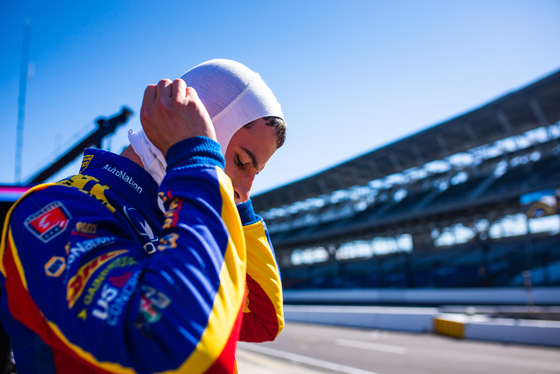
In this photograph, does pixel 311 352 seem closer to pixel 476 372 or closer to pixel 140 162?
pixel 476 372

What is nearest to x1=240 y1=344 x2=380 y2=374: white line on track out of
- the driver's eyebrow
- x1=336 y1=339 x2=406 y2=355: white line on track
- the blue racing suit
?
x1=336 y1=339 x2=406 y2=355: white line on track

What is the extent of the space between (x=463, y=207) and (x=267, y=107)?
2584 cm

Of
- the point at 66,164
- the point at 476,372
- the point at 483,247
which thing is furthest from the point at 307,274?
the point at 66,164

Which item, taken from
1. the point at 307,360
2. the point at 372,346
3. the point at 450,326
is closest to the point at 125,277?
the point at 307,360

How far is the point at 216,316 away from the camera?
2.09 ft

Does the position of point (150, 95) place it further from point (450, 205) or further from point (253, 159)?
point (450, 205)

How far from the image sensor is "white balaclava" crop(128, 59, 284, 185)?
109cm

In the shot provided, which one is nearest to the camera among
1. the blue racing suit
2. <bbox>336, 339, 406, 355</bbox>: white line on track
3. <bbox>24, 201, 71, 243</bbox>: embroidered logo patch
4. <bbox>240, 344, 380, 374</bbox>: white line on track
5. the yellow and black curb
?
the blue racing suit

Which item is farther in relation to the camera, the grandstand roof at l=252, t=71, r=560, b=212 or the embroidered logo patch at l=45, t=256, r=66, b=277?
the grandstand roof at l=252, t=71, r=560, b=212

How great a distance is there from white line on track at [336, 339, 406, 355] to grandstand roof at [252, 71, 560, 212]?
1944cm

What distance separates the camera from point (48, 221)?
2.46 ft

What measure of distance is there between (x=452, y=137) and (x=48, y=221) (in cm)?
3083

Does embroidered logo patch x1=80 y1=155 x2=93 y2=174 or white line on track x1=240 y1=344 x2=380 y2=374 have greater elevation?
embroidered logo patch x1=80 y1=155 x2=93 y2=174

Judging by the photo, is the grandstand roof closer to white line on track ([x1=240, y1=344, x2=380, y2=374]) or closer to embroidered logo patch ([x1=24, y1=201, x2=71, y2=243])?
white line on track ([x1=240, y1=344, x2=380, y2=374])
